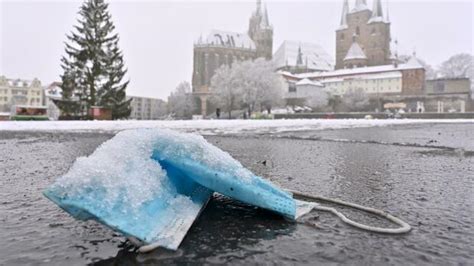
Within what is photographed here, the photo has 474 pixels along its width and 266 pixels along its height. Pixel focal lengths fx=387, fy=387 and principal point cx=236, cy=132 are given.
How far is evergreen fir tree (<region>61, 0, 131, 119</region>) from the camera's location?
35031 millimetres

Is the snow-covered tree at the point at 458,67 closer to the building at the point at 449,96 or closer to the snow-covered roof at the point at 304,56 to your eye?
the building at the point at 449,96

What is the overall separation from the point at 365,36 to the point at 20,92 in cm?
9887

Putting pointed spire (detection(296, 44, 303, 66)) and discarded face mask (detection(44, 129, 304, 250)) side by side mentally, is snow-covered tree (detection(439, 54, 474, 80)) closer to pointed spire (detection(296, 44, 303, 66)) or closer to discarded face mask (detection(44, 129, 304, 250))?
pointed spire (detection(296, 44, 303, 66))

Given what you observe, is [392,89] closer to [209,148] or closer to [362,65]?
[362,65]

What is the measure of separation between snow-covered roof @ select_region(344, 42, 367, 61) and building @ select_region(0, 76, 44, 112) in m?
89.0

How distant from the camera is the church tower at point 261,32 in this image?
391 feet

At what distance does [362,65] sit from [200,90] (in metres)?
45.4

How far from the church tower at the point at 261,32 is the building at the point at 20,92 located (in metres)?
65.7

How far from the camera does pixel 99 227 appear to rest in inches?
115

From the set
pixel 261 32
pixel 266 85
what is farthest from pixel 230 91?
pixel 261 32

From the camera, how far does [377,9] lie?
10538 cm

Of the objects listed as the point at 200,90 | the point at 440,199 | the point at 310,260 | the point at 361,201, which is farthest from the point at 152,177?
the point at 200,90

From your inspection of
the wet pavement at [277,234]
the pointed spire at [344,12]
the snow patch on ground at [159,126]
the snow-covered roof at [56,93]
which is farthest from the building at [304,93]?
the wet pavement at [277,234]

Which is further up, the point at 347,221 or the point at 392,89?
the point at 392,89
